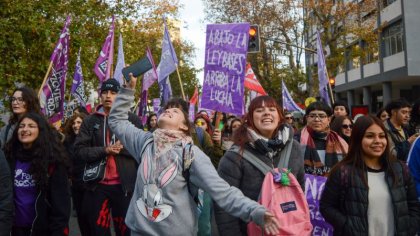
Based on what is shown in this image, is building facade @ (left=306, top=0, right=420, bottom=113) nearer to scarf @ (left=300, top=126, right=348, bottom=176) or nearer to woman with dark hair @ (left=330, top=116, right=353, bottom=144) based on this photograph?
woman with dark hair @ (left=330, top=116, right=353, bottom=144)

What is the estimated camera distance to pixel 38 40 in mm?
14562

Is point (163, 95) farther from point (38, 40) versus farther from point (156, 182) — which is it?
point (156, 182)

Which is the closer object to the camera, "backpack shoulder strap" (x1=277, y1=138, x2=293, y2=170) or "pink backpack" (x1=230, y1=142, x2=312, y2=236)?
"pink backpack" (x1=230, y1=142, x2=312, y2=236)

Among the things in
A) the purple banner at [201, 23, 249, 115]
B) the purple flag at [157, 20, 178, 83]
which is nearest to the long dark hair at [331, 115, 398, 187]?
the purple banner at [201, 23, 249, 115]

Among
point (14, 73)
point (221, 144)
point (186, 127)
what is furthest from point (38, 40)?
point (186, 127)

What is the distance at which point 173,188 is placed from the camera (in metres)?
3.36

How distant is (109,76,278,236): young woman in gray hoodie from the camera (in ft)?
10.7

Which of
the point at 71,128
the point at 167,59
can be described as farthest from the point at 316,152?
the point at 167,59

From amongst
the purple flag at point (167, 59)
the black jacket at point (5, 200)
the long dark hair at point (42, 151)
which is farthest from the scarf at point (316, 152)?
the purple flag at point (167, 59)

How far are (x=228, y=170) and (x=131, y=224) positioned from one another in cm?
76

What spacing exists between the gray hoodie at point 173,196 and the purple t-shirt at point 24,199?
3.53ft

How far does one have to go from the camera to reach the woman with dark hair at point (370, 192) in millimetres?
3703

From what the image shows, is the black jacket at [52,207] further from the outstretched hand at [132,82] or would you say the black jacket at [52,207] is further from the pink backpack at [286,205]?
the pink backpack at [286,205]

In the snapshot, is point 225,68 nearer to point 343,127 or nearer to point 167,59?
point 343,127
